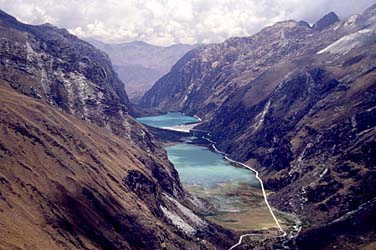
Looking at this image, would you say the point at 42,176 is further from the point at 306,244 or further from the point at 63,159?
the point at 306,244

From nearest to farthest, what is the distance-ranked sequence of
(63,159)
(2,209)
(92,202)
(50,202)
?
(2,209) < (50,202) < (92,202) < (63,159)

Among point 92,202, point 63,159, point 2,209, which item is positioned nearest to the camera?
point 2,209

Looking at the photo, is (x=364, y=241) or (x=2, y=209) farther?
(x=364, y=241)

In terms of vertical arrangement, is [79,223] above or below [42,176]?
below

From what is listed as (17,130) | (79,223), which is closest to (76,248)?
(79,223)

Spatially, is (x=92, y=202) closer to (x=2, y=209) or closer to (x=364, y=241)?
(x=2, y=209)

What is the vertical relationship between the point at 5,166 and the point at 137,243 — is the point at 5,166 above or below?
above

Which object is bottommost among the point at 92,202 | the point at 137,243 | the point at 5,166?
the point at 137,243

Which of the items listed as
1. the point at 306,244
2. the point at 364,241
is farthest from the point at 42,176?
the point at 364,241

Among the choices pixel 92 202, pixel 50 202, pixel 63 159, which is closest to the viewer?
pixel 50 202
